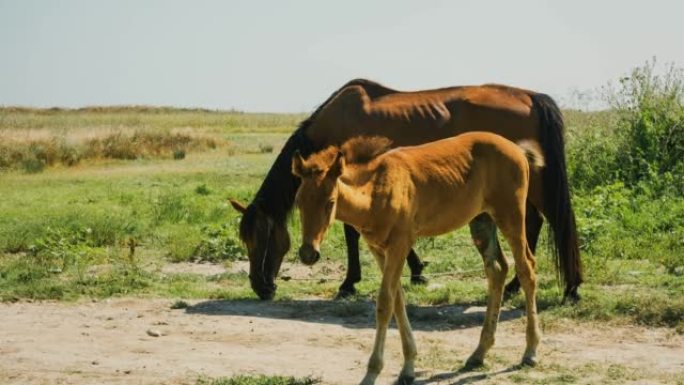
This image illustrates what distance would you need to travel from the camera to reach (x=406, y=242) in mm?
Result: 6449

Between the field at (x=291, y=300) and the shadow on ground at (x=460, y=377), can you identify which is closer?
the shadow on ground at (x=460, y=377)

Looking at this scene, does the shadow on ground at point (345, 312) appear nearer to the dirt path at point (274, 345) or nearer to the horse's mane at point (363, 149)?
the dirt path at point (274, 345)

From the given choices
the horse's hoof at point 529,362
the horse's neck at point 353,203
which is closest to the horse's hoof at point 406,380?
the horse's hoof at point 529,362

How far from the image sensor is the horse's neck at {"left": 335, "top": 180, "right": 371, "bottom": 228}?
611 cm

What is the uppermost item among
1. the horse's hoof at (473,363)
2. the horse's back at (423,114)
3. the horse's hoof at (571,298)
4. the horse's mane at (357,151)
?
the horse's back at (423,114)

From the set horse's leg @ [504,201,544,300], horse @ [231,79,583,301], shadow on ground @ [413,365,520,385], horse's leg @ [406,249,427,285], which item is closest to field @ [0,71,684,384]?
shadow on ground @ [413,365,520,385]

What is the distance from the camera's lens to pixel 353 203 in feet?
20.2

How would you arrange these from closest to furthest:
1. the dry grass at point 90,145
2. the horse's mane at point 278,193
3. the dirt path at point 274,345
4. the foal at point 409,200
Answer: the foal at point 409,200 → the dirt path at point 274,345 → the horse's mane at point 278,193 → the dry grass at point 90,145

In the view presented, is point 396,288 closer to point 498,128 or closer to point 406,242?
point 406,242

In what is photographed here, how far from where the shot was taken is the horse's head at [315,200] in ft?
19.0

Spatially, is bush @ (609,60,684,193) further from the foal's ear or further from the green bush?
the foal's ear

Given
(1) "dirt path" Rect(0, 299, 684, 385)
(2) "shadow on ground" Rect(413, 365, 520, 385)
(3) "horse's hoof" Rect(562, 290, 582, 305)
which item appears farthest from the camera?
(3) "horse's hoof" Rect(562, 290, 582, 305)

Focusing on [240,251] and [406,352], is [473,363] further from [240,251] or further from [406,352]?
[240,251]

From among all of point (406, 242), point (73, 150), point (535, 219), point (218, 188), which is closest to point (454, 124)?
point (535, 219)
